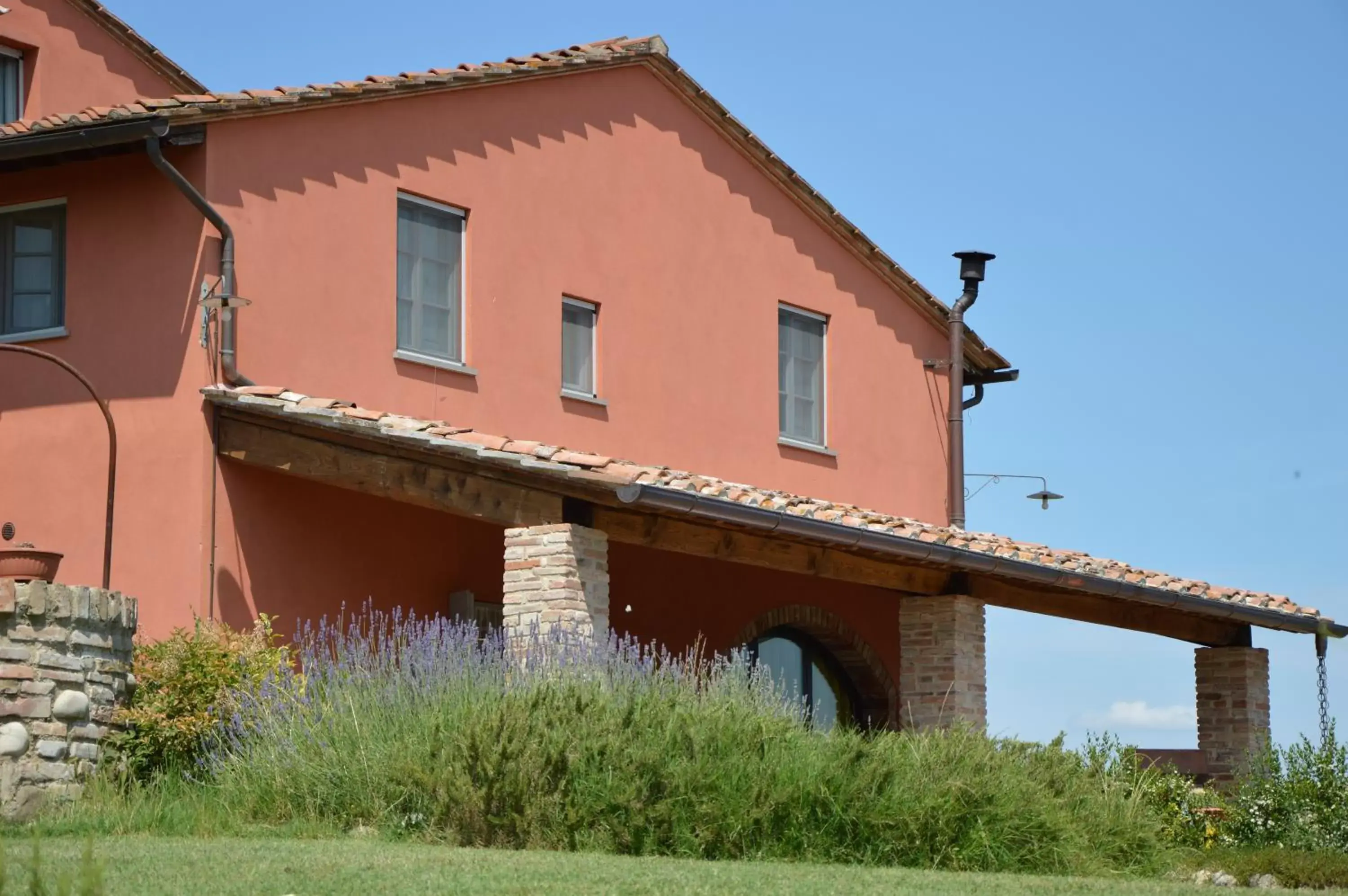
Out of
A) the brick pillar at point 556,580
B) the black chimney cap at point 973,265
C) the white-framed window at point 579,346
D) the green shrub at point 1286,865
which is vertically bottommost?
the green shrub at point 1286,865

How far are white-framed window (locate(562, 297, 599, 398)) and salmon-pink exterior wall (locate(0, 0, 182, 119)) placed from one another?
5986mm

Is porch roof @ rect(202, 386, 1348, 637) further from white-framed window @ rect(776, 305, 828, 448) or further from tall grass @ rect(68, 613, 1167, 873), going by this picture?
white-framed window @ rect(776, 305, 828, 448)

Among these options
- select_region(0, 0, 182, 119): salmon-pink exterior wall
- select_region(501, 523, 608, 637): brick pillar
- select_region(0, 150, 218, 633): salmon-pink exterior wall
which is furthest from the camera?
select_region(0, 0, 182, 119): salmon-pink exterior wall

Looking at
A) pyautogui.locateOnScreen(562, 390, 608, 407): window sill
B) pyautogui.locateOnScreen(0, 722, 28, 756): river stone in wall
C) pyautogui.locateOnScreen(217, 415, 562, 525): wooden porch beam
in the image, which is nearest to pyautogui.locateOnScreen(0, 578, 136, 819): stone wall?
pyautogui.locateOnScreen(0, 722, 28, 756): river stone in wall

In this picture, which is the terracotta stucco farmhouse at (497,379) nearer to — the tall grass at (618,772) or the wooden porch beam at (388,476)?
the wooden porch beam at (388,476)

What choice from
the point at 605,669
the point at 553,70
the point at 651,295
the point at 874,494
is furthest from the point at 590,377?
the point at 605,669

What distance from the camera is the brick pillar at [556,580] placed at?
39.1 ft

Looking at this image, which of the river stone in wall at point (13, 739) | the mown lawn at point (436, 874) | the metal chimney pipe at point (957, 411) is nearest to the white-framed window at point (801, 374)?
the metal chimney pipe at point (957, 411)

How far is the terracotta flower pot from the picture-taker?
11281 mm

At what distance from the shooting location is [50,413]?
13945 millimetres

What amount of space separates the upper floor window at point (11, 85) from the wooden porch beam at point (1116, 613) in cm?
1060

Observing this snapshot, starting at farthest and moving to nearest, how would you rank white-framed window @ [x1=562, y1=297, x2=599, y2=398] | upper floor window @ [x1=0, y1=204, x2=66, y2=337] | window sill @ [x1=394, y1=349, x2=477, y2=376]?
white-framed window @ [x1=562, y1=297, x2=599, y2=398], window sill @ [x1=394, y1=349, x2=477, y2=376], upper floor window @ [x1=0, y1=204, x2=66, y2=337]

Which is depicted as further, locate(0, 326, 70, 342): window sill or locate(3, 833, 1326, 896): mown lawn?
locate(0, 326, 70, 342): window sill

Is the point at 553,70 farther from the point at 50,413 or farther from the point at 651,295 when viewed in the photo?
the point at 50,413
